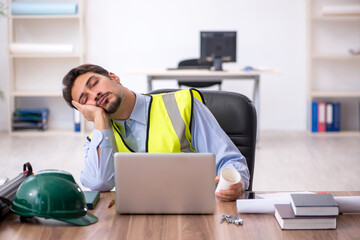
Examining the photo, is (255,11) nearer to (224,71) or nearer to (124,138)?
(224,71)

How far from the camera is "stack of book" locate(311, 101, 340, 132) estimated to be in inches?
241

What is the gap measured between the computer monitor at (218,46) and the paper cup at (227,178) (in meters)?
3.75

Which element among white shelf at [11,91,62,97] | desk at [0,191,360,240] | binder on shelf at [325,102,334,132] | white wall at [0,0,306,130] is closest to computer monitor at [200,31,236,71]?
white wall at [0,0,306,130]

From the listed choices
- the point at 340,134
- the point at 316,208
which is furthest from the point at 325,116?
the point at 316,208

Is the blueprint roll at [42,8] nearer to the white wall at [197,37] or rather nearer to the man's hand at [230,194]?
the white wall at [197,37]

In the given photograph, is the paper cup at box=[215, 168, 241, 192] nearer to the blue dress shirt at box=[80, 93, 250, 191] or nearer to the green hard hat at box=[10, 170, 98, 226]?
the blue dress shirt at box=[80, 93, 250, 191]

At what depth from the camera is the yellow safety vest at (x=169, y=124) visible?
6.67ft

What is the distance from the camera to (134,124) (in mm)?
2072

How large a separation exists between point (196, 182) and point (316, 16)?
16.2 feet

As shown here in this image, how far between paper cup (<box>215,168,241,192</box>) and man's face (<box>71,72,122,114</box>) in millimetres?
502

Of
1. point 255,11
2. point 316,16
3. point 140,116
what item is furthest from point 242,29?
point 140,116

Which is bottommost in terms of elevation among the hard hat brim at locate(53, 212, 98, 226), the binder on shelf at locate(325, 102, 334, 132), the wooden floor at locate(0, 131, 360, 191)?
the wooden floor at locate(0, 131, 360, 191)

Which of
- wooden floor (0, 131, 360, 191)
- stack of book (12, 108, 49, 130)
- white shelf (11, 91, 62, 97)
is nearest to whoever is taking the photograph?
wooden floor (0, 131, 360, 191)

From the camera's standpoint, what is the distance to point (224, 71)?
17.6 ft
